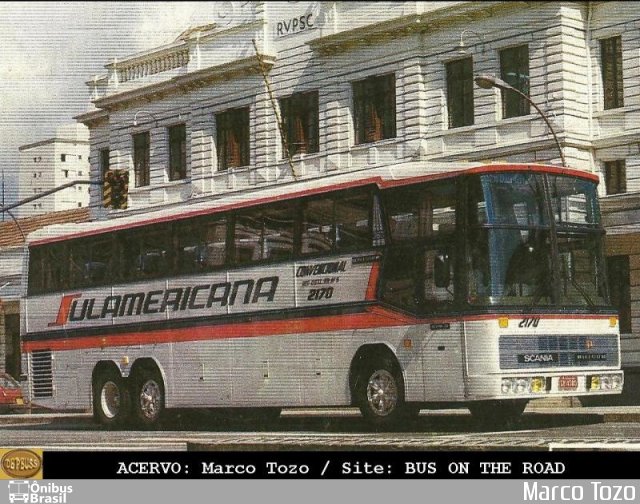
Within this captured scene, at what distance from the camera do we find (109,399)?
61.2 feet

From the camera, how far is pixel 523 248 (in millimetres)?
14164

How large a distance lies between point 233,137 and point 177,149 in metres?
1.14

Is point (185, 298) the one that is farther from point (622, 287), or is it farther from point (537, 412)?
point (622, 287)

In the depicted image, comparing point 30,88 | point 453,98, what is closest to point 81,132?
point 453,98

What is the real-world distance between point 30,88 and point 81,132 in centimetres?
1770

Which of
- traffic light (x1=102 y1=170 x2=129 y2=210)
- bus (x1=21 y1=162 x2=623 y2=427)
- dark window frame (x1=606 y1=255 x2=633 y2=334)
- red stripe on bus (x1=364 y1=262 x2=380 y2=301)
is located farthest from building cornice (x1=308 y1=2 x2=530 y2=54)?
red stripe on bus (x1=364 y1=262 x2=380 y2=301)

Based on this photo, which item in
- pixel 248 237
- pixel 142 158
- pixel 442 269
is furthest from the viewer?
pixel 142 158

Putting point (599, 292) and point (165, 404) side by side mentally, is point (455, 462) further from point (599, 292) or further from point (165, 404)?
point (165, 404)

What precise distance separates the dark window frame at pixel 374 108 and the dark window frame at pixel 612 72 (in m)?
4.08

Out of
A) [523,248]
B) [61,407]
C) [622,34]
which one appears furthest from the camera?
[622,34]

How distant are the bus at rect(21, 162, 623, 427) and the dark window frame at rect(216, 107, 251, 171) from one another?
1006 cm
